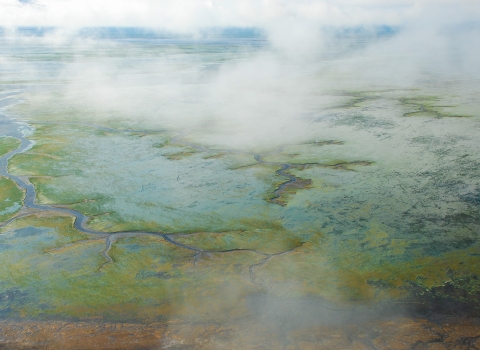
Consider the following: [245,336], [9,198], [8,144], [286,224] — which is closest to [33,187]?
[9,198]

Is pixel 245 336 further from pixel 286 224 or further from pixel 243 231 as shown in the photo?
pixel 286 224

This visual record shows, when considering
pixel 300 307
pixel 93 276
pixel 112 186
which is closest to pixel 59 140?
pixel 112 186

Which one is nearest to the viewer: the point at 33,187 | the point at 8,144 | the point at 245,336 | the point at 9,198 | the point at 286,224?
the point at 245,336

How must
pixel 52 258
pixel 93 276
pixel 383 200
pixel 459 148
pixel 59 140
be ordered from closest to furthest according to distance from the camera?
pixel 93 276 → pixel 52 258 → pixel 383 200 → pixel 459 148 → pixel 59 140

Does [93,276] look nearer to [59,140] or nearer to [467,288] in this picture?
[467,288]

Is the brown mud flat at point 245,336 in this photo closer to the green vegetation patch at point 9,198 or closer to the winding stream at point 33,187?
the winding stream at point 33,187

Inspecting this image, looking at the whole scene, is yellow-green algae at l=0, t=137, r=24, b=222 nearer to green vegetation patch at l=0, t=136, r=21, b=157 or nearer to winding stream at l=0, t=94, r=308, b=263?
winding stream at l=0, t=94, r=308, b=263

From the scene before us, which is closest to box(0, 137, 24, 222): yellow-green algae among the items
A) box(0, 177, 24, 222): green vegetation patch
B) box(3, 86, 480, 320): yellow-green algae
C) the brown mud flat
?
box(0, 177, 24, 222): green vegetation patch

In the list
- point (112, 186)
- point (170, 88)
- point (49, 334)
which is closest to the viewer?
point (49, 334)
